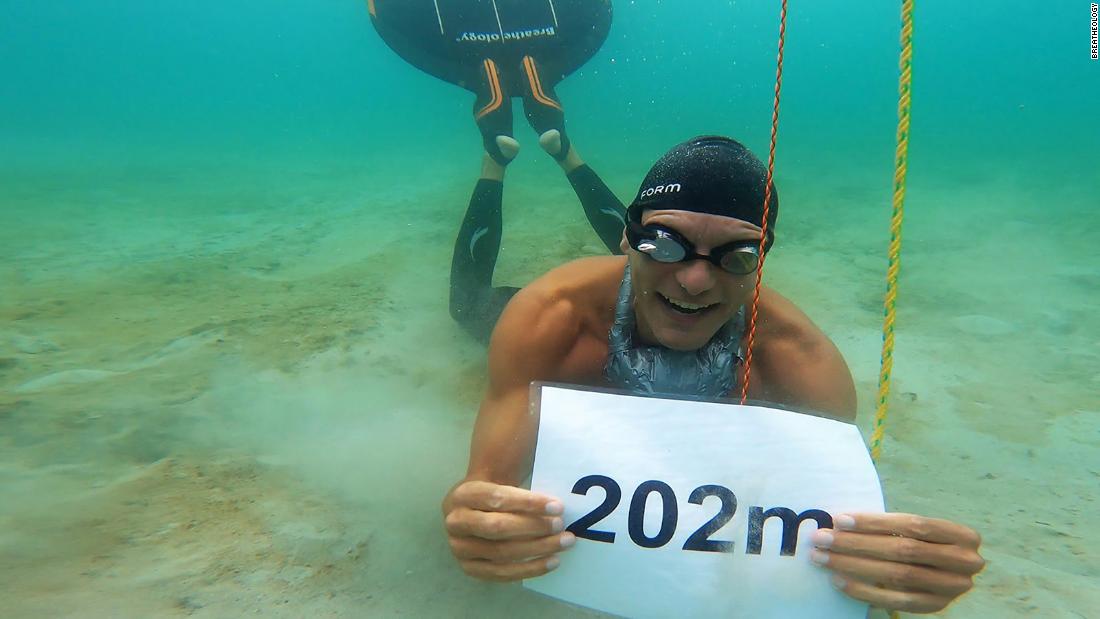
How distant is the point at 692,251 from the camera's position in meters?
1.76

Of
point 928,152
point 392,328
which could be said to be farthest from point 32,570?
point 928,152

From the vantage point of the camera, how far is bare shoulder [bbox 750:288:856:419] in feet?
6.56

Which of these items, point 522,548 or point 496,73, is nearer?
point 522,548

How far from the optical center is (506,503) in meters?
1.36

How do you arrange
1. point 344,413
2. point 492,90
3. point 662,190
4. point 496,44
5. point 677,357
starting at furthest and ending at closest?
1. point 496,44
2. point 492,90
3. point 344,413
4. point 677,357
5. point 662,190

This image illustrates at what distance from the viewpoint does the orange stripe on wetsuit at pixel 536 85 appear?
17.3 feet

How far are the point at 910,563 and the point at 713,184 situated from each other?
1.10m

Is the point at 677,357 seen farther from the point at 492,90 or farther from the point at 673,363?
the point at 492,90

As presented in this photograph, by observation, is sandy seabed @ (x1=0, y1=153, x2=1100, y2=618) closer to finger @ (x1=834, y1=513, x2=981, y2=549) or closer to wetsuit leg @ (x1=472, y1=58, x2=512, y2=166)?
finger @ (x1=834, y1=513, x2=981, y2=549)

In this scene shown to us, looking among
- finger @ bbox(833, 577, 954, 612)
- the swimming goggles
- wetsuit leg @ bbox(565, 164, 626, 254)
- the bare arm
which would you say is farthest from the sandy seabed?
wetsuit leg @ bbox(565, 164, 626, 254)

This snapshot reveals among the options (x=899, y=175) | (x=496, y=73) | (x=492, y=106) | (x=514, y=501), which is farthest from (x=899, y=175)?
(x=496, y=73)

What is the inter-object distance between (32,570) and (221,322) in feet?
10.1

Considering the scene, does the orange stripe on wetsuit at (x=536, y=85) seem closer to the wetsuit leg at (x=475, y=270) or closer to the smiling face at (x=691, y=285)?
the wetsuit leg at (x=475, y=270)

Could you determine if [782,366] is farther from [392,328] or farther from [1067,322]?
[1067,322]
